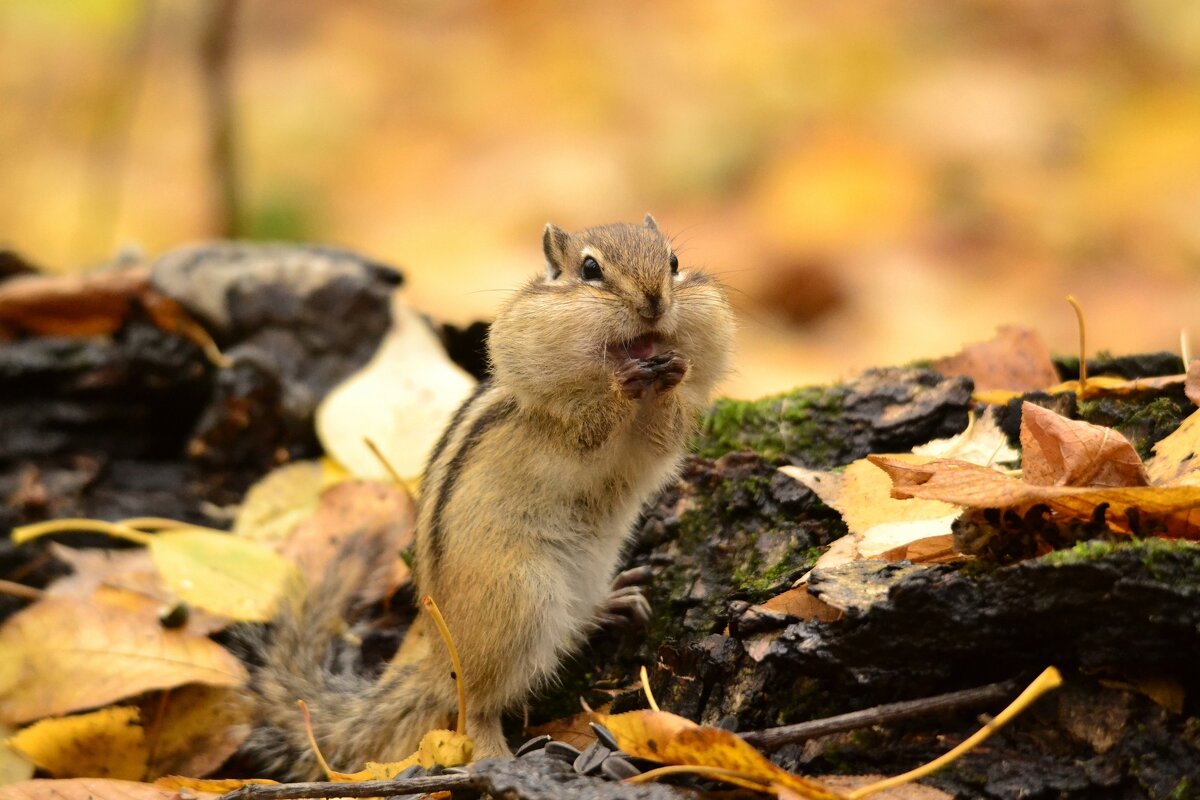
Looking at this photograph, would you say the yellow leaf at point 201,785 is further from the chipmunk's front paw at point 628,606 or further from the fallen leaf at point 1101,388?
the fallen leaf at point 1101,388

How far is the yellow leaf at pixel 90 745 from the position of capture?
9.16ft

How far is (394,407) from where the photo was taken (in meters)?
3.88

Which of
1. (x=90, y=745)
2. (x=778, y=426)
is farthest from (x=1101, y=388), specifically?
(x=90, y=745)

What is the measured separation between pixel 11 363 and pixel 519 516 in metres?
2.02

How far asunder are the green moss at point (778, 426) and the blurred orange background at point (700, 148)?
2494mm

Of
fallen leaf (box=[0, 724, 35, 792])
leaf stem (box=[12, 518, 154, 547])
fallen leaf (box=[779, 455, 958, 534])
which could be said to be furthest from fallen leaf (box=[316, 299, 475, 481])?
fallen leaf (box=[779, 455, 958, 534])

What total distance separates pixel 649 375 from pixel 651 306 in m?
0.16

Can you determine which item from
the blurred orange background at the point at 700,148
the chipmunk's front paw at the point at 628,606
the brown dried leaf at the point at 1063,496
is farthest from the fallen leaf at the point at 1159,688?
the blurred orange background at the point at 700,148

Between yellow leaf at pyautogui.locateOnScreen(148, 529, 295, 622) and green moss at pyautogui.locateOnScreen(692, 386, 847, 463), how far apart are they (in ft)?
3.84

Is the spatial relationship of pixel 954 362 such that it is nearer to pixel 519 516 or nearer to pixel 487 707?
pixel 519 516

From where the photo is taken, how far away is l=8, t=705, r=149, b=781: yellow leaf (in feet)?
9.16

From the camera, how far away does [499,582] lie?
9.20ft

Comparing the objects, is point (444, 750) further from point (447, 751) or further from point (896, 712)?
point (896, 712)

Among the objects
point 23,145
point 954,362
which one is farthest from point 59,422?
point 23,145
